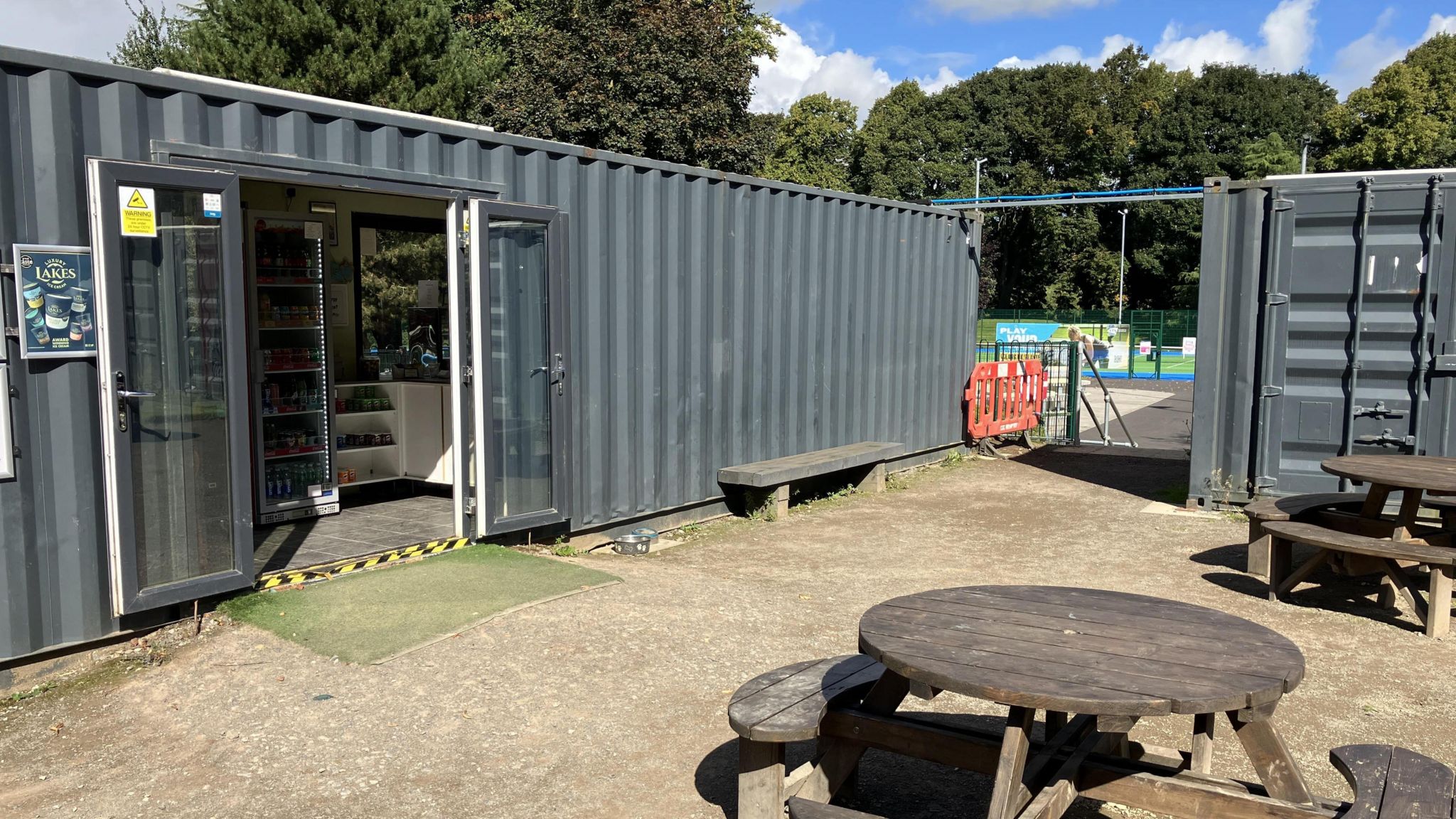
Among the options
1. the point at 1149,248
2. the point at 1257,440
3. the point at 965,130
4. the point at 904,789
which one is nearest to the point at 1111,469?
the point at 1257,440

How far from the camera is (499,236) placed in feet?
23.2

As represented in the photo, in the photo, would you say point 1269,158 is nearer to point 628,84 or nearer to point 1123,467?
point 628,84

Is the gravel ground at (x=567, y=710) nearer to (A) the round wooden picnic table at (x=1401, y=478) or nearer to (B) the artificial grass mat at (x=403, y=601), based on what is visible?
(B) the artificial grass mat at (x=403, y=601)

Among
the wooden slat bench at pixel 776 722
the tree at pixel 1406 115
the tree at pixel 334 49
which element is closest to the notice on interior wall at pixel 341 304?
the wooden slat bench at pixel 776 722

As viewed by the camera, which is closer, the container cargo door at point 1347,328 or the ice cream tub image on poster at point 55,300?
the ice cream tub image on poster at point 55,300

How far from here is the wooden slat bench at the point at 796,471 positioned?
9.26 meters

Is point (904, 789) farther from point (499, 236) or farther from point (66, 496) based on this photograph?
point (499, 236)

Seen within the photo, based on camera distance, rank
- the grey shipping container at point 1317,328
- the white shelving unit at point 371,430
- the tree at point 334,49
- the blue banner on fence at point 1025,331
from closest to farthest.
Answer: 1. the grey shipping container at point 1317,328
2. the white shelving unit at point 371,430
3. the tree at point 334,49
4. the blue banner on fence at point 1025,331

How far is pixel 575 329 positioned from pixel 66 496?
356 centimetres

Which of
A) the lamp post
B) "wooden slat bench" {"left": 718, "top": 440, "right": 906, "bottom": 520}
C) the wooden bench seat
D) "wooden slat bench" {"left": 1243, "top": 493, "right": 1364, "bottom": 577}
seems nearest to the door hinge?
"wooden slat bench" {"left": 1243, "top": 493, "right": 1364, "bottom": 577}

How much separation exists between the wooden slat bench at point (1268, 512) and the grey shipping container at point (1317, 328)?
1.54 meters

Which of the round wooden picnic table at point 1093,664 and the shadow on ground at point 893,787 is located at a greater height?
the round wooden picnic table at point 1093,664

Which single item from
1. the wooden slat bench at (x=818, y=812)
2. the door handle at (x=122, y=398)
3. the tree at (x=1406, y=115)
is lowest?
the wooden slat bench at (x=818, y=812)

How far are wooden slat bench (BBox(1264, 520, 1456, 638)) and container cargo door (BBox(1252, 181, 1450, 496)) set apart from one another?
7.58 ft
